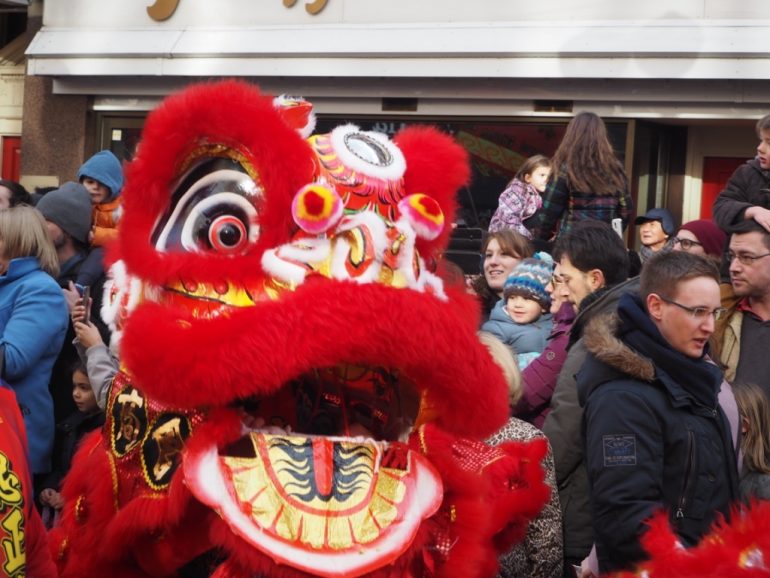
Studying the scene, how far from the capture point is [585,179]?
23.7 feet

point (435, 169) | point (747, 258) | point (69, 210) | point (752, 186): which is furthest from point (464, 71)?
point (435, 169)

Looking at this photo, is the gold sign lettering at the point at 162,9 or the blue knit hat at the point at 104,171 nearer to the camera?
the blue knit hat at the point at 104,171

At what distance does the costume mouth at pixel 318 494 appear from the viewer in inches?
129

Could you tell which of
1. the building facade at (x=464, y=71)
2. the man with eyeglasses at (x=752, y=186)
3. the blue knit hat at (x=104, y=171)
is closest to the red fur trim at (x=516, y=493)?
the man with eyeglasses at (x=752, y=186)

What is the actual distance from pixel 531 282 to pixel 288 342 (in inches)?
112

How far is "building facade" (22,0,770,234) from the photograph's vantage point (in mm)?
10578

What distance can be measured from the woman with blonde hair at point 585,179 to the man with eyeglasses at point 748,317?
182 centimetres

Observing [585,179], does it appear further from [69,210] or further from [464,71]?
[464,71]

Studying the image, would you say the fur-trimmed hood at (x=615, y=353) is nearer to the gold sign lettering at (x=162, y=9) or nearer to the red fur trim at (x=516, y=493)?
the red fur trim at (x=516, y=493)

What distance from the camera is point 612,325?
14.6 ft

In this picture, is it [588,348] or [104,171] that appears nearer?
[588,348]

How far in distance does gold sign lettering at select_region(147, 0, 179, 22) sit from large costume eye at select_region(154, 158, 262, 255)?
9217mm

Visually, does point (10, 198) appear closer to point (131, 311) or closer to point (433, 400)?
point (131, 311)

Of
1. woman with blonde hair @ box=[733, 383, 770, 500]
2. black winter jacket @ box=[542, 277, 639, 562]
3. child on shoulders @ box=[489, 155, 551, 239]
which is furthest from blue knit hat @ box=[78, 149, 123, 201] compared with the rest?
woman with blonde hair @ box=[733, 383, 770, 500]
